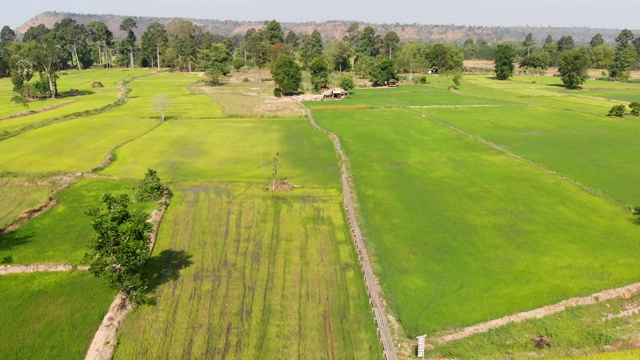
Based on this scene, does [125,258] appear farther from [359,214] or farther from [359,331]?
[359,214]

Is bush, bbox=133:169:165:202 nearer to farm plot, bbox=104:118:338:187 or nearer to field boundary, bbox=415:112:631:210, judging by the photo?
farm plot, bbox=104:118:338:187

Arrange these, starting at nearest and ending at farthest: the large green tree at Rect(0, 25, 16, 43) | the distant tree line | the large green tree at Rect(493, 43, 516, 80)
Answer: the distant tree line → the large green tree at Rect(493, 43, 516, 80) → the large green tree at Rect(0, 25, 16, 43)

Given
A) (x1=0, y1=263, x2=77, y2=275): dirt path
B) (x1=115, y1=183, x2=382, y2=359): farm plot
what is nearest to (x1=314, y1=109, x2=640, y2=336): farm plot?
(x1=115, y1=183, x2=382, y2=359): farm plot

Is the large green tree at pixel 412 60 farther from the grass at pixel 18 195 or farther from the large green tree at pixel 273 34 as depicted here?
the grass at pixel 18 195

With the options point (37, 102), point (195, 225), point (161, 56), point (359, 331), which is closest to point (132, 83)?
point (37, 102)

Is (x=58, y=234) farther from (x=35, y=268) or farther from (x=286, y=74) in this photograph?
(x=286, y=74)

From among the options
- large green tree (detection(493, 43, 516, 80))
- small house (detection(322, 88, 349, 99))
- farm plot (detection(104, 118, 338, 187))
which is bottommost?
farm plot (detection(104, 118, 338, 187))

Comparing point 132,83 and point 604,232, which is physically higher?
point 132,83
